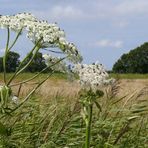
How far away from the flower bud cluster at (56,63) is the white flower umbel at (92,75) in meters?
0.55

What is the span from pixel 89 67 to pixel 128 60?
4250 cm

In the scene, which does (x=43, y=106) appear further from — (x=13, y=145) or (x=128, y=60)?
(x=128, y=60)

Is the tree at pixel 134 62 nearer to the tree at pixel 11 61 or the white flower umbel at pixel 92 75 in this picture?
the tree at pixel 11 61

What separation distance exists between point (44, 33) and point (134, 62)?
41215 mm

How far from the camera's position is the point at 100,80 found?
11.6 ft

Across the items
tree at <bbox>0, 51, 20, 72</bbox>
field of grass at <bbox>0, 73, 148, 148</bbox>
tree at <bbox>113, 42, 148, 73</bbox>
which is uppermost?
tree at <bbox>113, 42, 148, 73</bbox>

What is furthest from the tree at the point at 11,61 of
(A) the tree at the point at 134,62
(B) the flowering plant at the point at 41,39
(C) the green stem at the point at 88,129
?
(A) the tree at the point at 134,62

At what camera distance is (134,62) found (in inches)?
1785

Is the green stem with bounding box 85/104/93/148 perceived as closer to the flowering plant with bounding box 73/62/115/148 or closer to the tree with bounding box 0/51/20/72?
the flowering plant with bounding box 73/62/115/148

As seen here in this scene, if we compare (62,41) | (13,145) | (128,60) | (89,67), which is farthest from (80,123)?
(128,60)

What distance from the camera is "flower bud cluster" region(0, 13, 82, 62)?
444 centimetres

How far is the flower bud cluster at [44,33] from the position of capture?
14.6ft

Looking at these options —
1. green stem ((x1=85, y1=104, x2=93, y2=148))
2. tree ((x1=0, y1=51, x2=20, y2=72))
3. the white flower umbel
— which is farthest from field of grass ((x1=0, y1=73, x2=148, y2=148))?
→ green stem ((x1=85, y1=104, x2=93, y2=148))

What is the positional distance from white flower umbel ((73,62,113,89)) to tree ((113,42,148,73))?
39.8 metres
